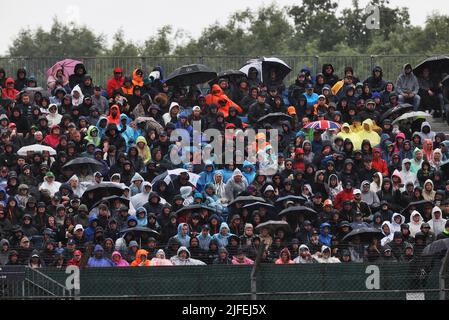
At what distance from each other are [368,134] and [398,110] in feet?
3.62

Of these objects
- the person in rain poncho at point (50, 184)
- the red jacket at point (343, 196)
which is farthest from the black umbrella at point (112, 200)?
the red jacket at point (343, 196)

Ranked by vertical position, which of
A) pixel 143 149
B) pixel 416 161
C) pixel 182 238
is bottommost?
pixel 182 238

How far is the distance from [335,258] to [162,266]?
381 cm

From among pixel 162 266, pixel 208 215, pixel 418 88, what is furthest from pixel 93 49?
pixel 162 266

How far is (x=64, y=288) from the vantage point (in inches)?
936

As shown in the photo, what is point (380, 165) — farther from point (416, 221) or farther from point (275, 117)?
point (416, 221)

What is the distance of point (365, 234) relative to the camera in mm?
28734

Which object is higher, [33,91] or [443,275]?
[33,91]

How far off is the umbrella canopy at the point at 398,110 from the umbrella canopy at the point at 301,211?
195 inches

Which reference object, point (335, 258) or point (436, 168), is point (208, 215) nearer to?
point (335, 258)

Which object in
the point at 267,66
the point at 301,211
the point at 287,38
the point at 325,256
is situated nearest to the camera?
the point at 325,256

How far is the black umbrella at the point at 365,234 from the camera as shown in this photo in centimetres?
2864

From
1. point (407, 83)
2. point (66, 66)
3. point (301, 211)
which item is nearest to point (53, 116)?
point (66, 66)

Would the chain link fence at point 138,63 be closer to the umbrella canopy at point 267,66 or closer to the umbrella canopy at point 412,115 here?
the umbrella canopy at point 267,66
